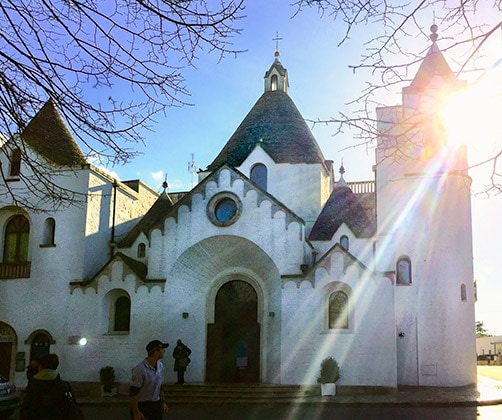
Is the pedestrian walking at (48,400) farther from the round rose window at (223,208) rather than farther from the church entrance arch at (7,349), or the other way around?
the church entrance arch at (7,349)

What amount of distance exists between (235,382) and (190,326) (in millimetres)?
2678

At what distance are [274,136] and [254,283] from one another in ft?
27.3

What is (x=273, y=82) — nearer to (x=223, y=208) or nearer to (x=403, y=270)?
(x=223, y=208)

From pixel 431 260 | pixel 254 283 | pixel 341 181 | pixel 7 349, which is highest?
pixel 341 181

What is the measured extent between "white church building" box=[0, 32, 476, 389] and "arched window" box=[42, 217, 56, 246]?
0.19 feet

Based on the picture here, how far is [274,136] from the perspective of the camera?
30406 mm

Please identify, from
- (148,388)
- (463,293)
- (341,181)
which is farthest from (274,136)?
(148,388)

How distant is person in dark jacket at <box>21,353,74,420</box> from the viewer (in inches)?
277

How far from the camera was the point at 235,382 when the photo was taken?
24156 mm

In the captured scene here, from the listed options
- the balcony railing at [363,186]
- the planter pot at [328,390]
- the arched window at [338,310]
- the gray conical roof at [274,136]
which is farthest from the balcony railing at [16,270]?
the balcony railing at [363,186]

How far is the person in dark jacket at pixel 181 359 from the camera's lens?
23.0m

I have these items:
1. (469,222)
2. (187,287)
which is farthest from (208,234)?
(469,222)

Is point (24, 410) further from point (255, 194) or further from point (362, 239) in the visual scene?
point (362, 239)

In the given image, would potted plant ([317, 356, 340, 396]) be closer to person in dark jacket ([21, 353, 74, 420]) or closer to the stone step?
the stone step
